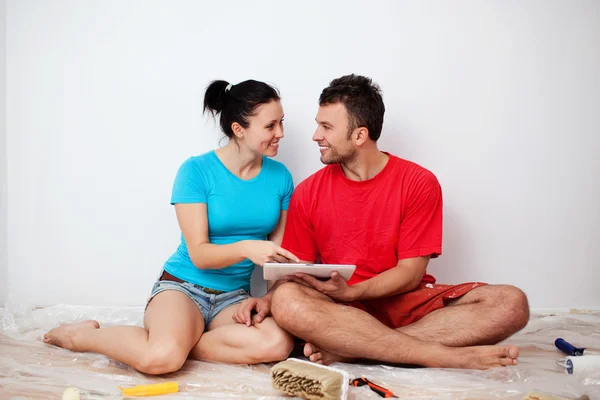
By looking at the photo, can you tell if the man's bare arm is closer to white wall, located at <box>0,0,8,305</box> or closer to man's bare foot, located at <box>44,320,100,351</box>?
man's bare foot, located at <box>44,320,100,351</box>

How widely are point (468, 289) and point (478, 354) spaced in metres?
0.31

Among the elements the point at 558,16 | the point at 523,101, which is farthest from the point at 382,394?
the point at 558,16

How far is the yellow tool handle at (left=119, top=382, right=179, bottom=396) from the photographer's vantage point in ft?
5.34

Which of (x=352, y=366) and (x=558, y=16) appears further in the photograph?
(x=558, y=16)

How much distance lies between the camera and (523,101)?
2.63 metres

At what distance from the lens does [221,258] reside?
6.56 feet

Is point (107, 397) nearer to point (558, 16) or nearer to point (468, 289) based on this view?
point (468, 289)

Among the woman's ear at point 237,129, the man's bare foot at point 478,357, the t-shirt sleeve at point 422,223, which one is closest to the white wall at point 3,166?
the woman's ear at point 237,129

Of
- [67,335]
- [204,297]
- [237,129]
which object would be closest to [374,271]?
[204,297]

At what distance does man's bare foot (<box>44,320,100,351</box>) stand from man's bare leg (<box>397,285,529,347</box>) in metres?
1.14

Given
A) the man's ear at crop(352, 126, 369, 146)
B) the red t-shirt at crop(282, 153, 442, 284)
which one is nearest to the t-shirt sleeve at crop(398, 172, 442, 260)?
the red t-shirt at crop(282, 153, 442, 284)

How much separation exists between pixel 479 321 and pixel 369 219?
0.53 m

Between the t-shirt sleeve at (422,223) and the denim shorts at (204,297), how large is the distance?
26.7 inches

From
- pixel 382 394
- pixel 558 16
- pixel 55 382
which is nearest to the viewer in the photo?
pixel 382 394
